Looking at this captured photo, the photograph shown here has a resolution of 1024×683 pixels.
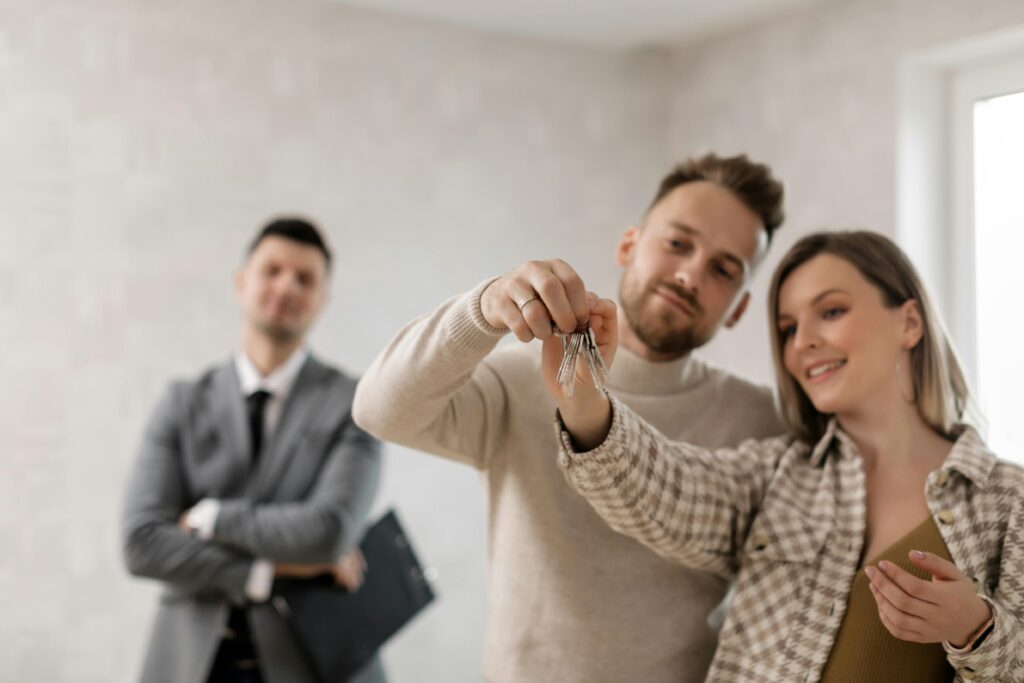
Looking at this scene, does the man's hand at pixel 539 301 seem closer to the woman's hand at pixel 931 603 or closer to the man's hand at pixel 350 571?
the woman's hand at pixel 931 603

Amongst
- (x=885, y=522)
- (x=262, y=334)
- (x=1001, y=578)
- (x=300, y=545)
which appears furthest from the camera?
(x=262, y=334)

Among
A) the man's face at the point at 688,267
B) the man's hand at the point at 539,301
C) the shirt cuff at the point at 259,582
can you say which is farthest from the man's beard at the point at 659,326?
the shirt cuff at the point at 259,582

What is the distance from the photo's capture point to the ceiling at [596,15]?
337 centimetres

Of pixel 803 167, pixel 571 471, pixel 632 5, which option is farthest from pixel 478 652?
pixel 571 471

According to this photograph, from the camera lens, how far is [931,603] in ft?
4.23

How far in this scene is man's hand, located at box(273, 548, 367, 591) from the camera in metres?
2.35

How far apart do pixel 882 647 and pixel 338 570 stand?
4.25 ft

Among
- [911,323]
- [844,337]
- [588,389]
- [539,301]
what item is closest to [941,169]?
[911,323]

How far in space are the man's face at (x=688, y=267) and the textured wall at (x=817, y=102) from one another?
4.58 ft

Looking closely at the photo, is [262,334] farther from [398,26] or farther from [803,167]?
[803,167]

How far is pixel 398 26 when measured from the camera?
3.52 m

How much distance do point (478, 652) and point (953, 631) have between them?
2.56 metres

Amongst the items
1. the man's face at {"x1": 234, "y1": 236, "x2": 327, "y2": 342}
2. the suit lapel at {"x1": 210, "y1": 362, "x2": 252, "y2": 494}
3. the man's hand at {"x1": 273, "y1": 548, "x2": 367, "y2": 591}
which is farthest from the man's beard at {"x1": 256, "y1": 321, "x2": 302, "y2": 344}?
the man's hand at {"x1": 273, "y1": 548, "x2": 367, "y2": 591}

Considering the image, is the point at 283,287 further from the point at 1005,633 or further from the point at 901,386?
the point at 1005,633
